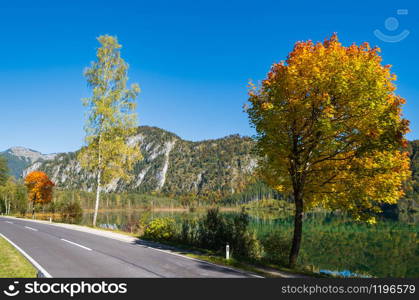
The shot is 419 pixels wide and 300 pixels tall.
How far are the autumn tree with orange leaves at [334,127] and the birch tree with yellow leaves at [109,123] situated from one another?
18.9 metres

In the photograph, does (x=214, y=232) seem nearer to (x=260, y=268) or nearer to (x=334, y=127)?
(x=260, y=268)

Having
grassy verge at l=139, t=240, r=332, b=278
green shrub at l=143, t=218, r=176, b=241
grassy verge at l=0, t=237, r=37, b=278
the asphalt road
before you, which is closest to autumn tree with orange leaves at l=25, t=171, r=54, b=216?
green shrub at l=143, t=218, r=176, b=241

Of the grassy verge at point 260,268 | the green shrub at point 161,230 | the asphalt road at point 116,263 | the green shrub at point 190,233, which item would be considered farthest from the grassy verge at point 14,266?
the green shrub at point 190,233

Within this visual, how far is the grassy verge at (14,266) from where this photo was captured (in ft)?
32.9

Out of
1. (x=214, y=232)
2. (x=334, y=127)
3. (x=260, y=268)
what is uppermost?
(x=334, y=127)

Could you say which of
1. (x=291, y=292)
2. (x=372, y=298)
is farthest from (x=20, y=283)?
(x=372, y=298)

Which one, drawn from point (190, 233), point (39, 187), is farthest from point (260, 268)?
point (39, 187)

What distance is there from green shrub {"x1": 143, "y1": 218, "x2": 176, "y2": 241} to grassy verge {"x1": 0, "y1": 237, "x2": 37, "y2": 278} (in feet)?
33.5

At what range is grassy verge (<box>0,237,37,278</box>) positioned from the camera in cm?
1004

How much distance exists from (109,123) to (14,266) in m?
22.3

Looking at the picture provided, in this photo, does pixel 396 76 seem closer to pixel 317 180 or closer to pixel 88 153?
pixel 317 180

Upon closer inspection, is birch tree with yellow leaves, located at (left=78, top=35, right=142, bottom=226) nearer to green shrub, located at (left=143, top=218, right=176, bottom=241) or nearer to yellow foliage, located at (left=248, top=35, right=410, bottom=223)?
green shrub, located at (left=143, top=218, right=176, bottom=241)

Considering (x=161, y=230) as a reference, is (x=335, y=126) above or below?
above

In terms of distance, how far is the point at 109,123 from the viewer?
106 feet
